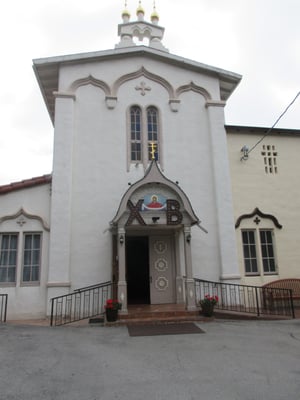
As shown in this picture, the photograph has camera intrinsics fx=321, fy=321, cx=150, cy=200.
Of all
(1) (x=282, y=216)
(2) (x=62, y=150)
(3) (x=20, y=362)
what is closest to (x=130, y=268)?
(2) (x=62, y=150)

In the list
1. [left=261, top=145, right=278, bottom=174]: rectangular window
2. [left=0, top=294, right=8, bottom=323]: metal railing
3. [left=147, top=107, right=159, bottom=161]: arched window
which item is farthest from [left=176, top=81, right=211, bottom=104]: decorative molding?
[left=0, top=294, right=8, bottom=323]: metal railing

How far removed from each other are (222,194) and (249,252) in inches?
96.9

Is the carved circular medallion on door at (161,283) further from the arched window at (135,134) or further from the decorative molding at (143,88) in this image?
the decorative molding at (143,88)

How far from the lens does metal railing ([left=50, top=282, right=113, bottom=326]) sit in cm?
979

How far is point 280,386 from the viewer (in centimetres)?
454

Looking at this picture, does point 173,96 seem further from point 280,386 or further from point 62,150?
point 280,386

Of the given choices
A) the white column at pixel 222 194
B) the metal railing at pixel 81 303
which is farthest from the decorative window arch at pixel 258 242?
the metal railing at pixel 81 303

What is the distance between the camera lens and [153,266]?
1115cm

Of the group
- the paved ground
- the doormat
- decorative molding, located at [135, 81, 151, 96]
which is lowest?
the paved ground

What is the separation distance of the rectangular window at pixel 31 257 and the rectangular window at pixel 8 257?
0.32m

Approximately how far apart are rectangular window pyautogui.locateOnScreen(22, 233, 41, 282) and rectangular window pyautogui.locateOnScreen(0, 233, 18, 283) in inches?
12.5

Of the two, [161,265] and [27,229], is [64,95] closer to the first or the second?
Result: [27,229]

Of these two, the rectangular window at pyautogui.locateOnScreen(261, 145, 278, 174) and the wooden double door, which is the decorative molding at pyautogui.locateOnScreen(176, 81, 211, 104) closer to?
the rectangular window at pyautogui.locateOnScreen(261, 145, 278, 174)

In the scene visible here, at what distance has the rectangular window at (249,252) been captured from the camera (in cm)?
1191
